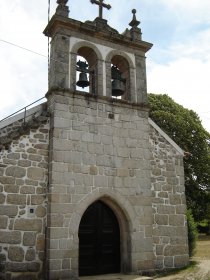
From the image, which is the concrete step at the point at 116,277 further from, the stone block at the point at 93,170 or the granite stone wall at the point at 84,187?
the stone block at the point at 93,170

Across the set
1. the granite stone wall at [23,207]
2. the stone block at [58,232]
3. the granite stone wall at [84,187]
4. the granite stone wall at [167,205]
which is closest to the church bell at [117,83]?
the granite stone wall at [84,187]

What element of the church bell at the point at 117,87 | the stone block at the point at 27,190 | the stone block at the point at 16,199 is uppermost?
the church bell at the point at 117,87

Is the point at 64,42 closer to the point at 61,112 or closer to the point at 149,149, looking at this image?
the point at 61,112

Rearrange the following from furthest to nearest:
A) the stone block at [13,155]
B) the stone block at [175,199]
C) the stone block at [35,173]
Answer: the stone block at [175,199] < the stone block at [35,173] < the stone block at [13,155]

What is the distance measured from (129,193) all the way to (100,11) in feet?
18.0

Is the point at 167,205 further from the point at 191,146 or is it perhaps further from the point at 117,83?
the point at 191,146

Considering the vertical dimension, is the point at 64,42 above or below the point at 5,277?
above

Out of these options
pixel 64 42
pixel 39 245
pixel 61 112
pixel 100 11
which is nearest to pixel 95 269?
pixel 39 245

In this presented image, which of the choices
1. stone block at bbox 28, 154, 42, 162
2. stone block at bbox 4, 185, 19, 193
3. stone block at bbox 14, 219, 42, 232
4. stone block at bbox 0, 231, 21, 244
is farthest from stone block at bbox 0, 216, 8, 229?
stone block at bbox 28, 154, 42, 162

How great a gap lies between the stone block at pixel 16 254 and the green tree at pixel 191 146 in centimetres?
1324

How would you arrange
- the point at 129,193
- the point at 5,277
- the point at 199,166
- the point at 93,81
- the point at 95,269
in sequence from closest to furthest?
1. the point at 5,277
2. the point at 95,269
3. the point at 129,193
4. the point at 93,81
5. the point at 199,166

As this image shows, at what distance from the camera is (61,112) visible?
8586 mm

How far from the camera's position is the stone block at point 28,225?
24.8 ft

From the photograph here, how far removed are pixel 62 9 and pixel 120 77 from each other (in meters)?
2.55
